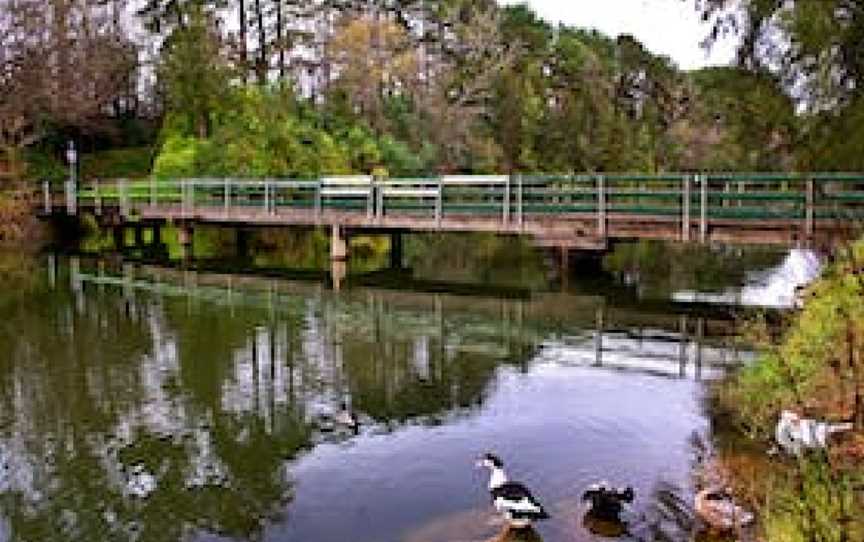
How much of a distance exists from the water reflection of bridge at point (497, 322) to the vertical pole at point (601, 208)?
55.3 inches

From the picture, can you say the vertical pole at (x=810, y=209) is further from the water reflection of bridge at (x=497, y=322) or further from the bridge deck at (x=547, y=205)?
the water reflection of bridge at (x=497, y=322)

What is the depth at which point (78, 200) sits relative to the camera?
3778 centimetres

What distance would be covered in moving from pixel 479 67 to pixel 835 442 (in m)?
42.7

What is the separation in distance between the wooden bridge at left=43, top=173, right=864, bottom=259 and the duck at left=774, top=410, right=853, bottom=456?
574cm

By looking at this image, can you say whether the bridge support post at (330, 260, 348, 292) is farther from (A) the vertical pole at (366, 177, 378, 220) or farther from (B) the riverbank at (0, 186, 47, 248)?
(B) the riverbank at (0, 186, 47, 248)

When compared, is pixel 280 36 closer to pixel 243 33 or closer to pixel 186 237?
pixel 243 33

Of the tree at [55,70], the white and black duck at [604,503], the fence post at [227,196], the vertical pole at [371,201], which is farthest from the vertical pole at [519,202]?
the tree at [55,70]

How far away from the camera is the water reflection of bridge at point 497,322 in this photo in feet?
54.7

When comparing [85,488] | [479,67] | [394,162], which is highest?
[479,67]

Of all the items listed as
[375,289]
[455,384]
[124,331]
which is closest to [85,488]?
[455,384]

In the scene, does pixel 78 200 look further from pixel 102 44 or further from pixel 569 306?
pixel 569 306

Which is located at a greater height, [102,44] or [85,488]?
[102,44]

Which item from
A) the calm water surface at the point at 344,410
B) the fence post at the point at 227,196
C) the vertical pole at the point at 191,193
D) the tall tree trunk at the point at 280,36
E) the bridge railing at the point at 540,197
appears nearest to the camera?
the calm water surface at the point at 344,410

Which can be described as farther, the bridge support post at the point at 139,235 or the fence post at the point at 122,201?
the bridge support post at the point at 139,235
